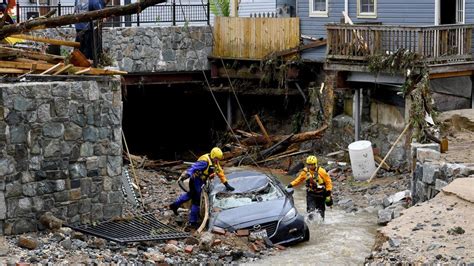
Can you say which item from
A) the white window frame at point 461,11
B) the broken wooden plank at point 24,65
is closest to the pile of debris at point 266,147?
the white window frame at point 461,11

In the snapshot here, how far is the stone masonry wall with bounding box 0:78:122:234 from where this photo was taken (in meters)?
16.9

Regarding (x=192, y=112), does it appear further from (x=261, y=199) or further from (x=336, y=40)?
(x=261, y=199)

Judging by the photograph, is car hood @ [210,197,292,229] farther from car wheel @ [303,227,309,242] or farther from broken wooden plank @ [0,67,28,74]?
broken wooden plank @ [0,67,28,74]

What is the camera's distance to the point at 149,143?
35406mm

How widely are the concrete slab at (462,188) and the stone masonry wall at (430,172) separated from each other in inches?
29.6

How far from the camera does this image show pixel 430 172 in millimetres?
19734

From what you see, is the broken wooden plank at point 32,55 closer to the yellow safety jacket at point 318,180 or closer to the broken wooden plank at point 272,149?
the yellow safety jacket at point 318,180

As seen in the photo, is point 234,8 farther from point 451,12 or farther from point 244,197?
point 244,197

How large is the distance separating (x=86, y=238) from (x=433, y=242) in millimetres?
5798

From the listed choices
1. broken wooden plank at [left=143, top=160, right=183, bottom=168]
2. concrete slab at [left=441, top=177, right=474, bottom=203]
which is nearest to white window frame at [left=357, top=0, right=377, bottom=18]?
broken wooden plank at [left=143, top=160, right=183, bottom=168]

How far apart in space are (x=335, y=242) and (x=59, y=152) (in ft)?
17.8

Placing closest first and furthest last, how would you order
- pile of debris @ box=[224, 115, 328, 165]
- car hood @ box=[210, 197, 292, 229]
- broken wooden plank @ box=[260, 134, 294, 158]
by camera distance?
car hood @ box=[210, 197, 292, 229]
pile of debris @ box=[224, 115, 328, 165]
broken wooden plank @ box=[260, 134, 294, 158]

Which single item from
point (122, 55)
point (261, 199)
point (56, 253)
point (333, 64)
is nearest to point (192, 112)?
point (122, 55)

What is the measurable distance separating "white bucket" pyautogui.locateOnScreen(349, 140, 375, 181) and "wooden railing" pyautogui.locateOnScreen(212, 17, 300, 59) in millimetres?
6185
